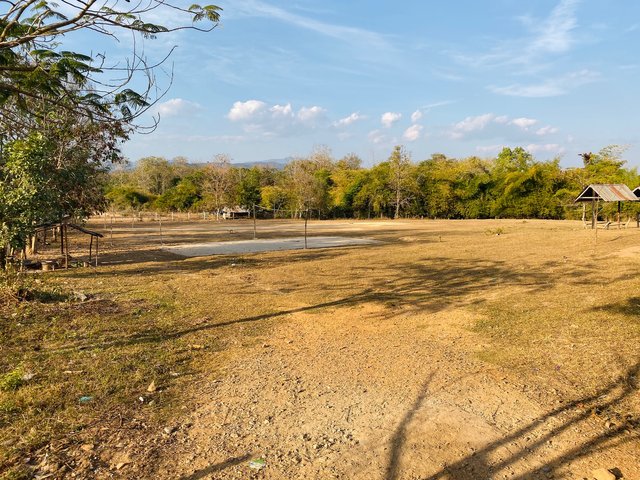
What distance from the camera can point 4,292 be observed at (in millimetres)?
8414

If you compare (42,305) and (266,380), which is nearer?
(266,380)

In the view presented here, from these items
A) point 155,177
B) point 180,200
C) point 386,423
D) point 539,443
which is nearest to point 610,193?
point 539,443

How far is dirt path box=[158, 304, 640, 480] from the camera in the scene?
11.0ft

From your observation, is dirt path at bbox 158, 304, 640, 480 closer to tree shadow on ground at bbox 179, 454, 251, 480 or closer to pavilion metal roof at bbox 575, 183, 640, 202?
tree shadow on ground at bbox 179, 454, 251, 480

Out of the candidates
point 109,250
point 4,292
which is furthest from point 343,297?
point 109,250

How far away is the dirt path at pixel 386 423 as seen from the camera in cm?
335

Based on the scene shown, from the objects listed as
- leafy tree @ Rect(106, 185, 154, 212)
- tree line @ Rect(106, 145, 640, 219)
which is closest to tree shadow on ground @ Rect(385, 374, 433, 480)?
tree line @ Rect(106, 145, 640, 219)

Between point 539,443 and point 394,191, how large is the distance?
4700 centimetres

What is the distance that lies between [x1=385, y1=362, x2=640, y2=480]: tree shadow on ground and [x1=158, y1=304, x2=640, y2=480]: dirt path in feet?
0.04

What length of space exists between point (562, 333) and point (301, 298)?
499 centimetres

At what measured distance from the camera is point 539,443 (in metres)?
3.67

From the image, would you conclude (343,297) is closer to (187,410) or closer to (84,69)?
(187,410)

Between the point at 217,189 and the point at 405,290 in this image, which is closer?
the point at 405,290

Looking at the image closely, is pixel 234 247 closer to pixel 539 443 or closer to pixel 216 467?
pixel 216 467
